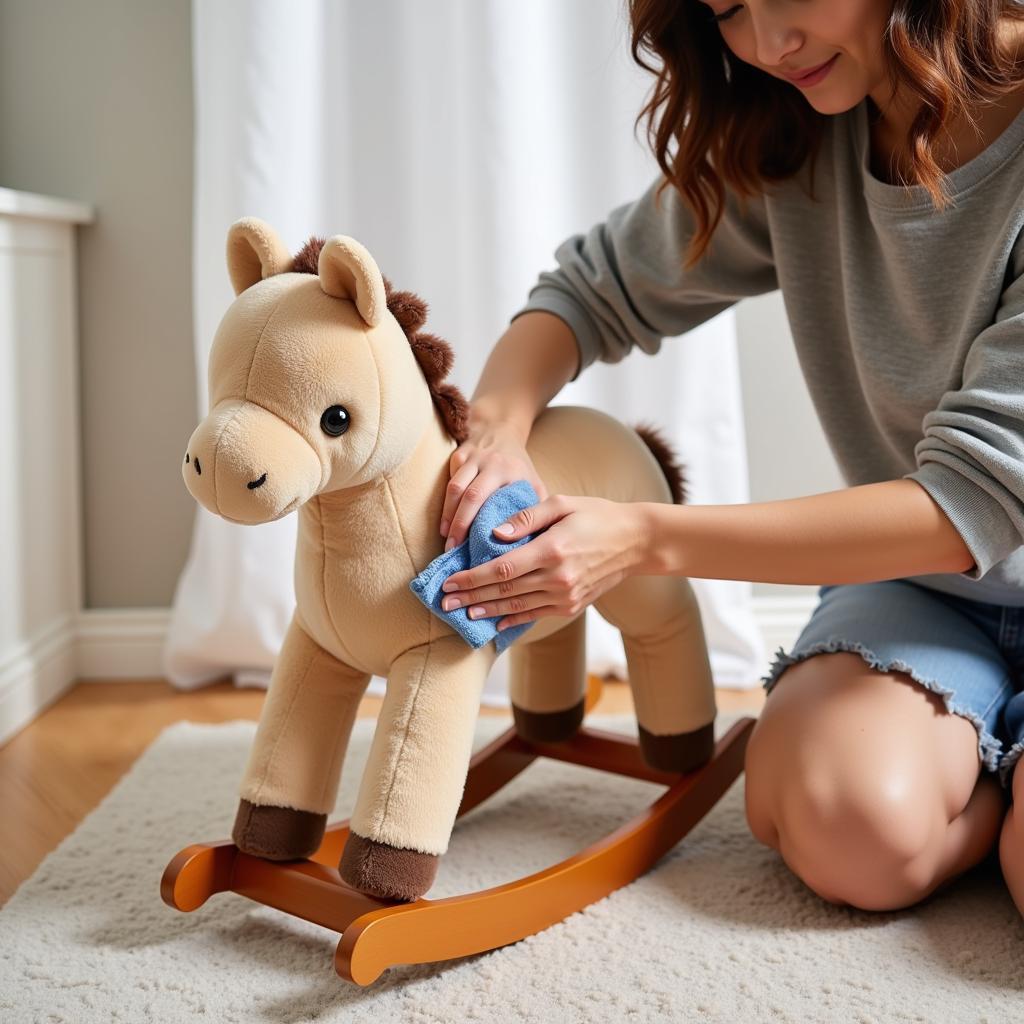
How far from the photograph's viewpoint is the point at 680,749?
1.17m

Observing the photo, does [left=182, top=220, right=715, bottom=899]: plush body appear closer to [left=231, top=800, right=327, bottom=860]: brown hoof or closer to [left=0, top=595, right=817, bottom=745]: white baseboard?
[left=231, top=800, right=327, bottom=860]: brown hoof

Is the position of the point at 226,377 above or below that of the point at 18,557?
above

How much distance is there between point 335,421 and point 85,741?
84cm

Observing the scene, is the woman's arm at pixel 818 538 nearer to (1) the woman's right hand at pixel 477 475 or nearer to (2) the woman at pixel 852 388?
(2) the woman at pixel 852 388

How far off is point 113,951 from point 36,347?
90 cm

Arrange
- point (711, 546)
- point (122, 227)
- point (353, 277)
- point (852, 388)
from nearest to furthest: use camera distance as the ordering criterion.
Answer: point (353, 277) → point (711, 546) → point (852, 388) → point (122, 227)

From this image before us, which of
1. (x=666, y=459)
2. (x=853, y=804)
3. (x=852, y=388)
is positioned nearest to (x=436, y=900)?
(x=853, y=804)

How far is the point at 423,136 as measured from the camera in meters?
1.61

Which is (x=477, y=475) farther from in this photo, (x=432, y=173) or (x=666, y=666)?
(x=432, y=173)

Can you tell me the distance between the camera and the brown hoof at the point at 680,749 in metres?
1.17

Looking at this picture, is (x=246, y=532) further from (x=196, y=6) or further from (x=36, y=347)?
(x=196, y=6)

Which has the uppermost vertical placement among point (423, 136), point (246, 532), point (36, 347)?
point (423, 136)

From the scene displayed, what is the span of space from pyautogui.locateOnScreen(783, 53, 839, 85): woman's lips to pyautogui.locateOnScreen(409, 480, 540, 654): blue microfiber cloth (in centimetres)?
41

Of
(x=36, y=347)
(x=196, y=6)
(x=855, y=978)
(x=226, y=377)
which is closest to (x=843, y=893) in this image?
(x=855, y=978)
